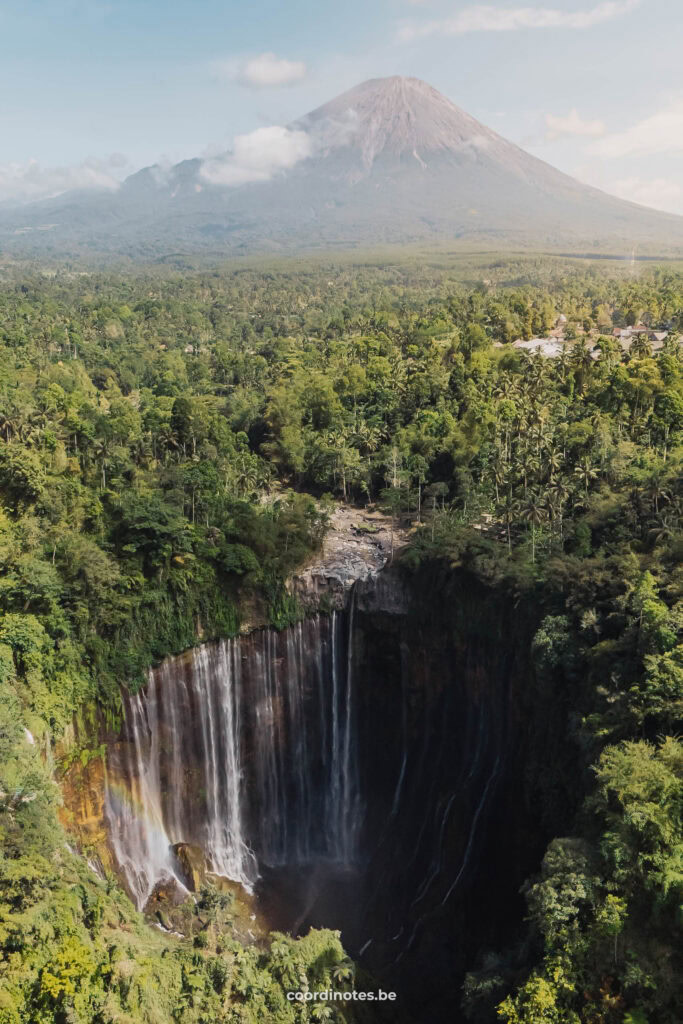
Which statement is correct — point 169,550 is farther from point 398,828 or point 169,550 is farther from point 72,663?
point 398,828

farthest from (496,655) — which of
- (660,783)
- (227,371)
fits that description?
(227,371)

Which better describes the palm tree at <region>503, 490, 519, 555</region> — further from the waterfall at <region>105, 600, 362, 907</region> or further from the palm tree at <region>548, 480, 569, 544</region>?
the waterfall at <region>105, 600, 362, 907</region>

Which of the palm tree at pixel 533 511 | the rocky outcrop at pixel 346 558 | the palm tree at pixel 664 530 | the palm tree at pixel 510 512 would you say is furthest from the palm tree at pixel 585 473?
the rocky outcrop at pixel 346 558

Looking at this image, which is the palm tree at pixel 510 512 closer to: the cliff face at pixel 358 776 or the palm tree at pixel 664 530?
the cliff face at pixel 358 776

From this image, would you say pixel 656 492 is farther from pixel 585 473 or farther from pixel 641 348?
pixel 641 348

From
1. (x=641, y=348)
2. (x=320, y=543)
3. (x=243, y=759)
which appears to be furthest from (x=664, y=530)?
(x=641, y=348)
